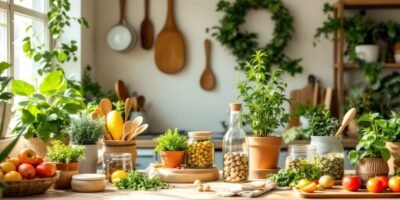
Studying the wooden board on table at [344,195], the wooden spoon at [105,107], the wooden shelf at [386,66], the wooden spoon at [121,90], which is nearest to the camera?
the wooden board on table at [344,195]

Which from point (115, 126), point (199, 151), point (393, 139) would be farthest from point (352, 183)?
point (115, 126)

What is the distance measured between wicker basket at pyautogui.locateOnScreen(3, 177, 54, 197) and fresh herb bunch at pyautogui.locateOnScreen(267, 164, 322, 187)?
2.99ft

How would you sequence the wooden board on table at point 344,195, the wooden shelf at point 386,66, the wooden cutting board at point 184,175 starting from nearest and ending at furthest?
the wooden board on table at point 344,195 → the wooden cutting board at point 184,175 → the wooden shelf at point 386,66

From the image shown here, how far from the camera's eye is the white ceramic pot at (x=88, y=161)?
108 inches

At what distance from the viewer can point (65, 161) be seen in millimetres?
2559

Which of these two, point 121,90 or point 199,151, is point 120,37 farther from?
point 199,151

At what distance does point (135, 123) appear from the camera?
2.82m

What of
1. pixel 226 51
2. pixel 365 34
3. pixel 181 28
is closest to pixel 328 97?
pixel 365 34

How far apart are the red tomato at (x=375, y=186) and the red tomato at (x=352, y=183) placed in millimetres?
45

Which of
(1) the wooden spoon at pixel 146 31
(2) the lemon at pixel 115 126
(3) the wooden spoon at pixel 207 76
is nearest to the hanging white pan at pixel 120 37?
(1) the wooden spoon at pixel 146 31

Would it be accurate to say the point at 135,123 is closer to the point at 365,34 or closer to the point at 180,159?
the point at 180,159

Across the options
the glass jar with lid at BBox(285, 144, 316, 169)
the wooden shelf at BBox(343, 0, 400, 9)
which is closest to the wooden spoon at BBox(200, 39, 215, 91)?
the wooden shelf at BBox(343, 0, 400, 9)

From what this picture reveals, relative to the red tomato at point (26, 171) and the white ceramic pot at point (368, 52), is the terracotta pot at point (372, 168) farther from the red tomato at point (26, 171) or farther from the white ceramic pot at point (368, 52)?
the white ceramic pot at point (368, 52)

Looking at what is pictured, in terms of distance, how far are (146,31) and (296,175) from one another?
2.84m
